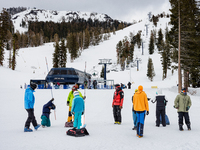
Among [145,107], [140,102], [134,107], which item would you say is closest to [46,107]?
[134,107]

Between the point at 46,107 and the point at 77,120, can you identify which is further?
the point at 46,107

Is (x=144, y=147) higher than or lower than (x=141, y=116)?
lower

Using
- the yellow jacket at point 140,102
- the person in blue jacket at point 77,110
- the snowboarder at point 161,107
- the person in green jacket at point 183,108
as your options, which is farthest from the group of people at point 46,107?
the person in green jacket at point 183,108

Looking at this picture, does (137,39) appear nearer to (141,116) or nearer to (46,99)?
(46,99)

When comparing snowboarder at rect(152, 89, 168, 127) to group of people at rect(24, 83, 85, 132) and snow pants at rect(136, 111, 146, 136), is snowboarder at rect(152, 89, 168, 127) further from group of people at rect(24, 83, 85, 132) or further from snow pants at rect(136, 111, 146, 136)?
group of people at rect(24, 83, 85, 132)

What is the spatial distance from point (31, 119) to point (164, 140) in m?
4.88

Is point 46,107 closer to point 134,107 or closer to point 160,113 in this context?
point 134,107

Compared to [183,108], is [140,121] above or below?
below

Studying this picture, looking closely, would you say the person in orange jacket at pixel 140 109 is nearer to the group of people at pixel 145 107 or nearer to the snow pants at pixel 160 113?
the group of people at pixel 145 107

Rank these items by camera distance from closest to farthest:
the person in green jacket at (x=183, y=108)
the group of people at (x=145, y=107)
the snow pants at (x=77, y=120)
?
1. the snow pants at (x=77, y=120)
2. the group of people at (x=145, y=107)
3. the person in green jacket at (x=183, y=108)

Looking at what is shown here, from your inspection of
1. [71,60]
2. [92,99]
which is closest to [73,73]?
[92,99]

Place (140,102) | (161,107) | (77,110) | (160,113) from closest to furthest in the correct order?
(77,110) → (140,102) → (161,107) → (160,113)

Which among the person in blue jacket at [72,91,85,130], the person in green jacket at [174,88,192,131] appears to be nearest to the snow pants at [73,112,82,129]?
the person in blue jacket at [72,91,85,130]

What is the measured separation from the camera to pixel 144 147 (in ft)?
16.5
